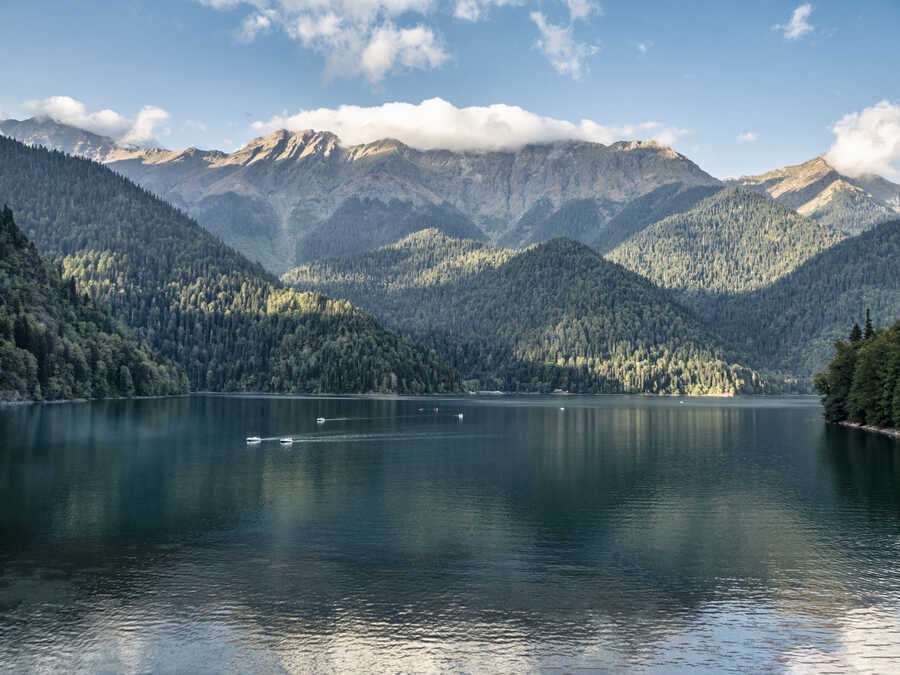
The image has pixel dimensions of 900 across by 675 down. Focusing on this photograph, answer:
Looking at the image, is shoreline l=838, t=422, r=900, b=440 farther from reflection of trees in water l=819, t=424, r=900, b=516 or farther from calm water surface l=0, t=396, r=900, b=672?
calm water surface l=0, t=396, r=900, b=672

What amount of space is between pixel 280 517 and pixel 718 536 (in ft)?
130

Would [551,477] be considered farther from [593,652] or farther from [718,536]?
[593,652]

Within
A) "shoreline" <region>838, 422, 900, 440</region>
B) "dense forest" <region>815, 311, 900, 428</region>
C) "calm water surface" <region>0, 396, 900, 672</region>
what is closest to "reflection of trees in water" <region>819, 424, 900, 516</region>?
"calm water surface" <region>0, 396, 900, 672</region>

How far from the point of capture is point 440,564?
56344mm

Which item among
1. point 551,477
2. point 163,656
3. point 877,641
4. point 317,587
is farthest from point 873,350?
point 163,656

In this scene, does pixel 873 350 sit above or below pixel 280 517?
above

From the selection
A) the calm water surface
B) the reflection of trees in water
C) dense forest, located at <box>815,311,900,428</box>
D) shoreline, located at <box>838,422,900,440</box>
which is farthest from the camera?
shoreline, located at <box>838,422,900,440</box>

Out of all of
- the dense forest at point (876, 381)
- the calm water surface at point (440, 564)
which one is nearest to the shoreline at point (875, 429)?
the dense forest at point (876, 381)

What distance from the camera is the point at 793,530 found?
233 ft

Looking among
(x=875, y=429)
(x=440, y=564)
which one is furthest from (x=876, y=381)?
(x=440, y=564)

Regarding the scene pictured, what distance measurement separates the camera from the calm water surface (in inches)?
1593

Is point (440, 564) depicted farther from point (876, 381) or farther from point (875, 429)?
point (875, 429)

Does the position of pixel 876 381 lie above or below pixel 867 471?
above

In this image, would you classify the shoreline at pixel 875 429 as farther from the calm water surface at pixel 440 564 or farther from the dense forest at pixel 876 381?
the calm water surface at pixel 440 564
